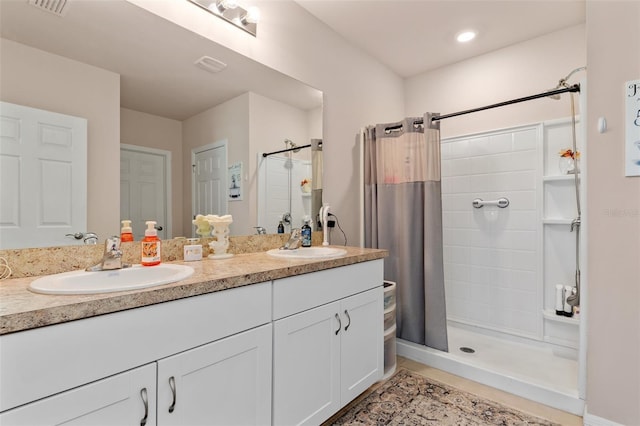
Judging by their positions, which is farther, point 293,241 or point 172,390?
point 293,241

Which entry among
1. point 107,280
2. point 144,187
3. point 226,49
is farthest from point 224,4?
point 107,280

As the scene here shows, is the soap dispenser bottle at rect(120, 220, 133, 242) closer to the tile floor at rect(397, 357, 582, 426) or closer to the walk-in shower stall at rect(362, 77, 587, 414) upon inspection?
the walk-in shower stall at rect(362, 77, 587, 414)

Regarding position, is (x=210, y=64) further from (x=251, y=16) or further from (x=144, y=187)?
(x=144, y=187)

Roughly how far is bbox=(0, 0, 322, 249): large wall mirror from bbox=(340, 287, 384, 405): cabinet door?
28.5 inches

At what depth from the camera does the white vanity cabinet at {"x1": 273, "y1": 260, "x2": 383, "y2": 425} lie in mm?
1323

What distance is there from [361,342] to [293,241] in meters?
0.72

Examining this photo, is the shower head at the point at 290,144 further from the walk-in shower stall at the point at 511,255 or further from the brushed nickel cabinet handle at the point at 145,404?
the brushed nickel cabinet handle at the point at 145,404

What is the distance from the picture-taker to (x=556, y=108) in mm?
2408

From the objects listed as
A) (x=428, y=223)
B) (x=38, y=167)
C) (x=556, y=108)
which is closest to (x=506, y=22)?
(x=556, y=108)

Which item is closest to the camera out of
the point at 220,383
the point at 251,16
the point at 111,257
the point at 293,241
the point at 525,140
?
the point at 220,383

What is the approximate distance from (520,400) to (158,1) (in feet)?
9.38

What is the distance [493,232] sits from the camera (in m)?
2.70

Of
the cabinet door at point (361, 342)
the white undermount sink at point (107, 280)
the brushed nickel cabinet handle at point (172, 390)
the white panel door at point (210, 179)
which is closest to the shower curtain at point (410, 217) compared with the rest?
the cabinet door at point (361, 342)

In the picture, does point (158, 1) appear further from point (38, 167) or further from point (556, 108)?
point (556, 108)
